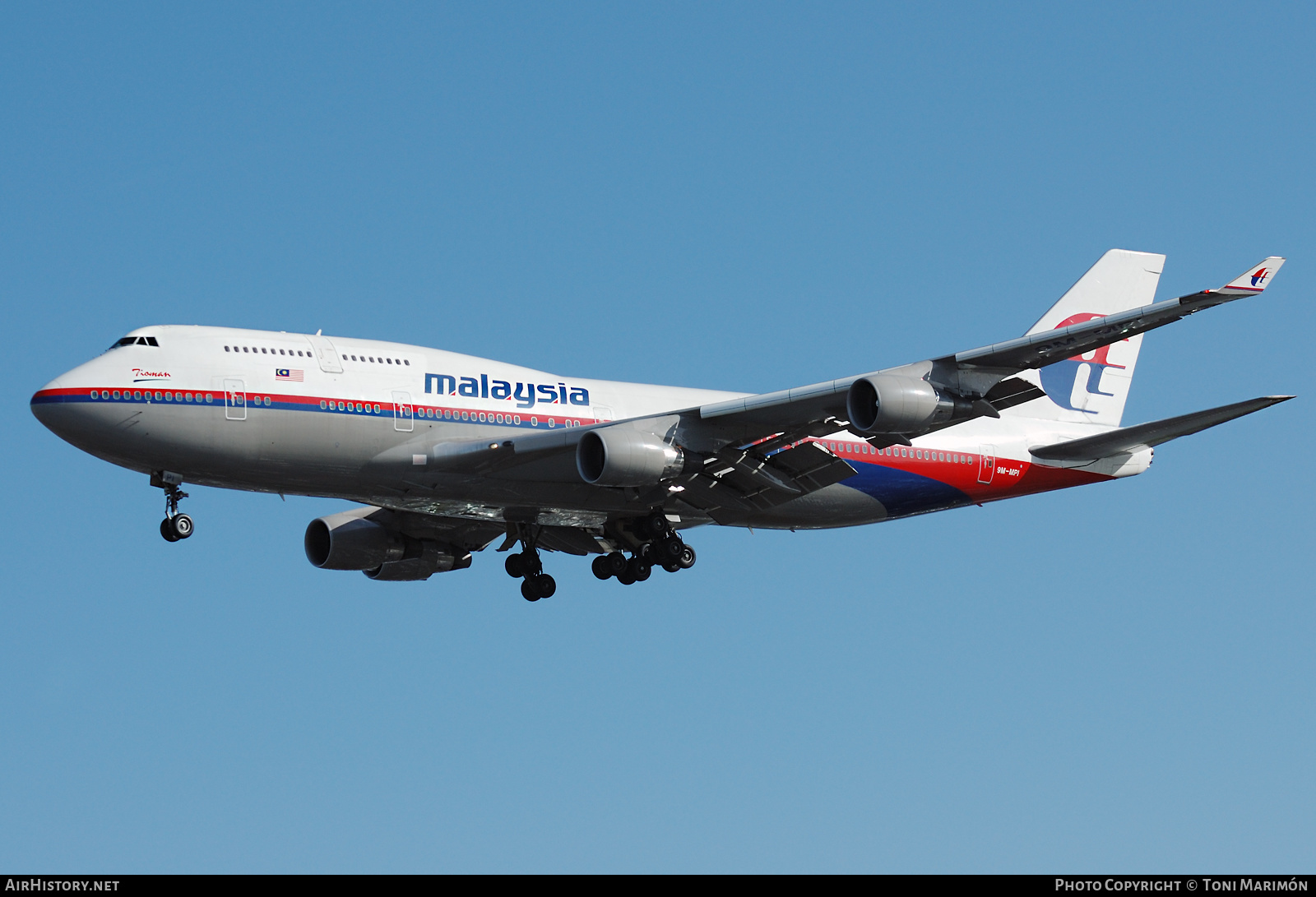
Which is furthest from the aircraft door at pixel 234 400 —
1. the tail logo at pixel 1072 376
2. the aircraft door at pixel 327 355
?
the tail logo at pixel 1072 376

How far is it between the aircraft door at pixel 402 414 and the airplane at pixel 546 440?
4 cm

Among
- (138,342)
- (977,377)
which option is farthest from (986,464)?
(138,342)

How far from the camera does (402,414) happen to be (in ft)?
109

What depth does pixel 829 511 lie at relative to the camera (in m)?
38.6

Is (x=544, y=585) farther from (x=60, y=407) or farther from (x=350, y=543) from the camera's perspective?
(x=60, y=407)

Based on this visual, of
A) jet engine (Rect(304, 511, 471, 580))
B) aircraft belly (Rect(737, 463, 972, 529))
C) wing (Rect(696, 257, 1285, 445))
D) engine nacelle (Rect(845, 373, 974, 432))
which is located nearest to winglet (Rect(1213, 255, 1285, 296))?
wing (Rect(696, 257, 1285, 445))

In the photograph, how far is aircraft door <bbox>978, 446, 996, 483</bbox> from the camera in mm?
39969

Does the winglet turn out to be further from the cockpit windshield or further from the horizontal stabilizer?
the cockpit windshield

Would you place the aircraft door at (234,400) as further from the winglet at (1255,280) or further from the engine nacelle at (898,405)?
the winglet at (1255,280)

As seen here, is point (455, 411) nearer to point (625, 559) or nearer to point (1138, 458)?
point (625, 559)

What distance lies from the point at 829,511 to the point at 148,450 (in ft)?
55.6
